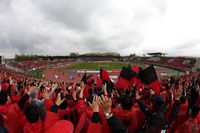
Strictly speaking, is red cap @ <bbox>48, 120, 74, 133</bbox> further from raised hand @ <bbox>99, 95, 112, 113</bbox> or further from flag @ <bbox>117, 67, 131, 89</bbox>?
flag @ <bbox>117, 67, 131, 89</bbox>

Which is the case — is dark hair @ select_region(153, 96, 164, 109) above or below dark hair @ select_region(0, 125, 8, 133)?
above

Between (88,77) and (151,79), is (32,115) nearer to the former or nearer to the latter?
(151,79)

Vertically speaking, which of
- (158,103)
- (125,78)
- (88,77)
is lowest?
(88,77)

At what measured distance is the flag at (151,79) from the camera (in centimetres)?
872

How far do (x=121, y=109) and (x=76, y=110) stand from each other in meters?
1.70

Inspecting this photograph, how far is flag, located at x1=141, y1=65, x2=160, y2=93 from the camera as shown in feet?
28.6

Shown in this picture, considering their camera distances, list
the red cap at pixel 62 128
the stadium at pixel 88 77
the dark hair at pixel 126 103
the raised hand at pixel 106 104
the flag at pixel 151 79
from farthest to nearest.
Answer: the flag at pixel 151 79 → the stadium at pixel 88 77 → the dark hair at pixel 126 103 → the raised hand at pixel 106 104 → the red cap at pixel 62 128

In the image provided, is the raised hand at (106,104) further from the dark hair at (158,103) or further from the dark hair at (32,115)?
the dark hair at (158,103)

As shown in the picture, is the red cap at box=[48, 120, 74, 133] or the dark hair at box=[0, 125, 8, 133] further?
the dark hair at box=[0, 125, 8, 133]

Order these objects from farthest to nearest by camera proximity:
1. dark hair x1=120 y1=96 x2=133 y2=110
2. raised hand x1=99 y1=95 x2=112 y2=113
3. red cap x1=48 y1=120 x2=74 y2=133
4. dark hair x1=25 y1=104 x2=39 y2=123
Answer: dark hair x1=120 y1=96 x2=133 y2=110 < dark hair x1=25 y1=104 x2=39 y2=123 < raised hand x1=99 y1=95 x2=112 y2=113 < red cap x1=48 y1=120 x2=74 y2=133

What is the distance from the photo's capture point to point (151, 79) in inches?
349

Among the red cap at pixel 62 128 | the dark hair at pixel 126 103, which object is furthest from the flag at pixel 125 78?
the red cap at pixel 62 128


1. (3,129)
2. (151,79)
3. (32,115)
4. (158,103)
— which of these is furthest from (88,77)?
(32,115)

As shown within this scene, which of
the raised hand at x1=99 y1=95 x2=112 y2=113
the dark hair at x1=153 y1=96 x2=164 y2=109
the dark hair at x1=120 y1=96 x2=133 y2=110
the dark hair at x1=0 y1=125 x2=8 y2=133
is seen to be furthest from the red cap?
the dark hair at x1=153 y1=96 x2=164 y2=109
